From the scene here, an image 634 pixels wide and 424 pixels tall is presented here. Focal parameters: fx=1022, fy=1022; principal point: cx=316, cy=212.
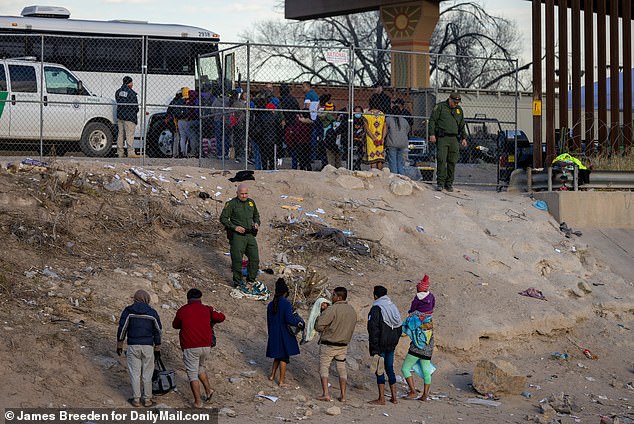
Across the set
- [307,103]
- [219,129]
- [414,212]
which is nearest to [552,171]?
→ [414,212]

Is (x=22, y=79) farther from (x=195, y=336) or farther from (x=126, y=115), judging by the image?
(x=195, y=336)

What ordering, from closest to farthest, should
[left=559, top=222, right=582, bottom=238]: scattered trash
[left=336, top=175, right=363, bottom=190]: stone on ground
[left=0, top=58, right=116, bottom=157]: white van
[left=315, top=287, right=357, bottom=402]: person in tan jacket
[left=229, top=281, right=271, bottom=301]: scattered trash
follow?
[left=315, top=287, right=357, bottom=402]: person in tan jacket, [left=229, top=281, right=271, bottom=301]: scattered trash, [left=336, top=175, right=363, bottom=190]: stone on ground, [left=559, top=222, right=582, bottom=238]: scattered trash, [left=0, top=58, right=116, bottom=157]: white van

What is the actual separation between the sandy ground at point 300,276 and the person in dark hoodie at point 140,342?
33 cm

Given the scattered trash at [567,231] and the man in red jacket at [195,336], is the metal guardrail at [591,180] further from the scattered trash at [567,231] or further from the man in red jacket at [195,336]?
the man in red jacket at [195,336]

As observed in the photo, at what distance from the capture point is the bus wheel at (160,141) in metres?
21.9

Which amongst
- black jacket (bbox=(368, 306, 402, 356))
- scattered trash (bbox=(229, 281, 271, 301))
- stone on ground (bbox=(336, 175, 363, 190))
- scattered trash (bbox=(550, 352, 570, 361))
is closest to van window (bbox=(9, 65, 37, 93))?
stone on ground (bbox=(336, 175, 363, 190))

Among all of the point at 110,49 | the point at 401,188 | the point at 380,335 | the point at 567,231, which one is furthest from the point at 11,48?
the point at 380,335

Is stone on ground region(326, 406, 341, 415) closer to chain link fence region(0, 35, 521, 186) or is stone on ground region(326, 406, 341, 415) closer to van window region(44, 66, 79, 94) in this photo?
chain link fence region(0, 35, 521, 186)

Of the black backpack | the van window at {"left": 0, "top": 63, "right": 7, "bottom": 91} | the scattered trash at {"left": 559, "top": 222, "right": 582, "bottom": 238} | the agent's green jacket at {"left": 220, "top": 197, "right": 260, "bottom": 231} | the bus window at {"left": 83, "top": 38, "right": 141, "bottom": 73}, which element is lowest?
the black backpack

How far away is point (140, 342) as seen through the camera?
34.9 feet

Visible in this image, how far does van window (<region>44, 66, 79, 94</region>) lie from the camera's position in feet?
66.0

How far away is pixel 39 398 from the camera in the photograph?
34.7 ft

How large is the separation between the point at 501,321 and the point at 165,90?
12760mm

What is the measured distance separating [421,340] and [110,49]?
14364 mm
